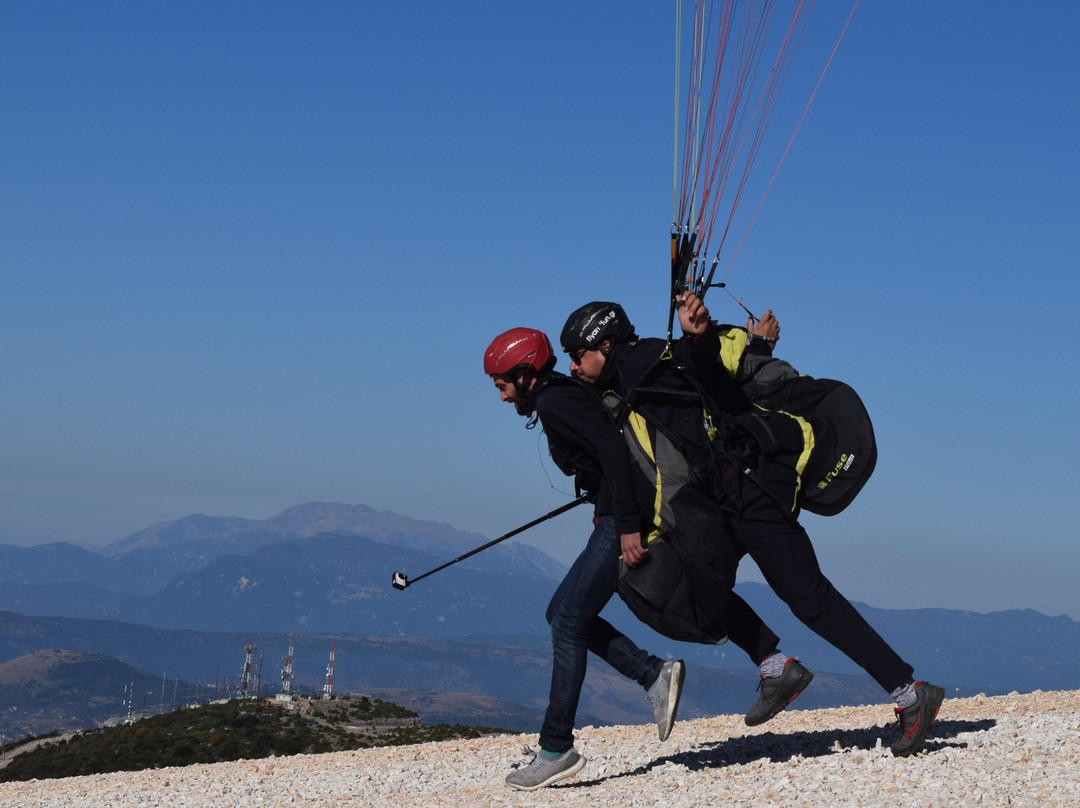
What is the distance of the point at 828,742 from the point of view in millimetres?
9086

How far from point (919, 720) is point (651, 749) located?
135 inches

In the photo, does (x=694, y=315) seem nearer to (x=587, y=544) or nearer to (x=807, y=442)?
(x=807, y=442)

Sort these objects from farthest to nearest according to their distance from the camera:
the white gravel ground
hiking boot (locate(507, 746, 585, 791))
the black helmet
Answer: hiking boot (locate(507, 746, 585, 791)) < the black helmet < the white gravel ground

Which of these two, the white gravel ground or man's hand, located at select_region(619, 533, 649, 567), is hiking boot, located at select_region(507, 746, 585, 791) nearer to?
the white gravel ground

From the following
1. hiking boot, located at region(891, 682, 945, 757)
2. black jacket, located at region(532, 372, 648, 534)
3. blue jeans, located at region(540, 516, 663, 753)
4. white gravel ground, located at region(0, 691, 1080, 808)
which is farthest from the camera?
blue jeans, located at region(540, 516, 663, 753)

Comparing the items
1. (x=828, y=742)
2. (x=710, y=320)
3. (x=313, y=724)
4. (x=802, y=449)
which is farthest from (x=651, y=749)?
(x=313, y=724)

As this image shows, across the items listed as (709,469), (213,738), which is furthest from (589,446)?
(213,738)

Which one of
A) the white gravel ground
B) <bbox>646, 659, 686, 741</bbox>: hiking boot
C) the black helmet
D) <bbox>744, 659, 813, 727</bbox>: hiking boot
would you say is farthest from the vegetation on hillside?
the black helmet

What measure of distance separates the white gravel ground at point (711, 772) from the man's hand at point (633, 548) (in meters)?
1.62

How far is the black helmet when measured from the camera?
762 centimetres

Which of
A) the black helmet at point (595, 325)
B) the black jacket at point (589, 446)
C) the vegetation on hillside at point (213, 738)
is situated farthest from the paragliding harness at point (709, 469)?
the vegetation on hillside at point (213, 738)

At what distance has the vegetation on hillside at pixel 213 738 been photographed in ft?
206

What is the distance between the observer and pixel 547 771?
8203 mm

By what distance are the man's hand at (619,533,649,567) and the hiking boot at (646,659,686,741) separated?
0.94 metres
